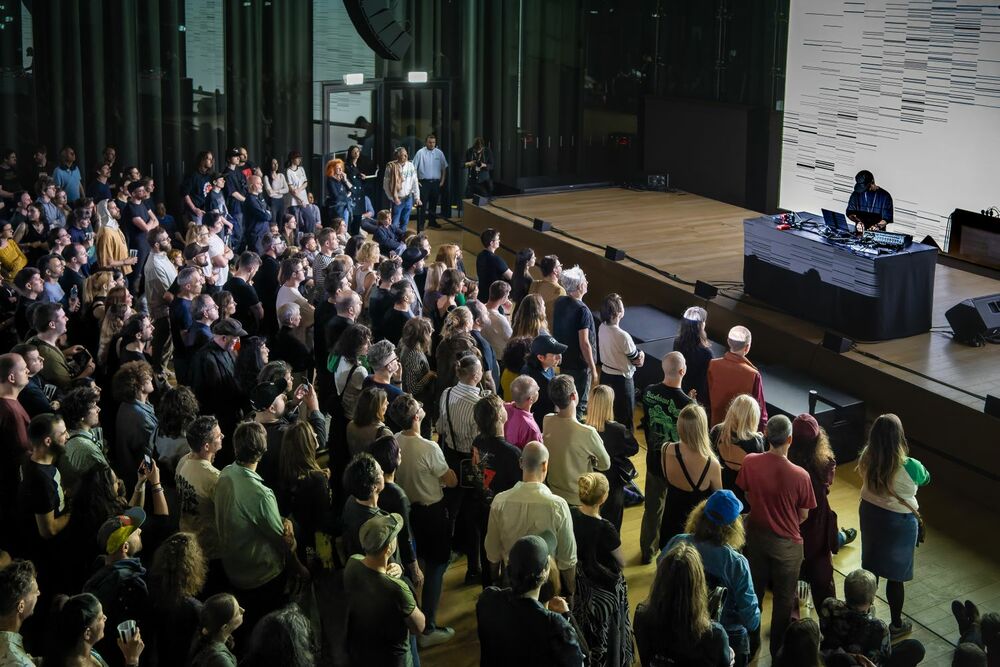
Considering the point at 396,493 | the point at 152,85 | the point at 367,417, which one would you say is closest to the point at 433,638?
the point at 396,493

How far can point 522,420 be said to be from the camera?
528 cm

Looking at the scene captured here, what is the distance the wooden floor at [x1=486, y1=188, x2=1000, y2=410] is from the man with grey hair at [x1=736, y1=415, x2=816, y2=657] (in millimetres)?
2865

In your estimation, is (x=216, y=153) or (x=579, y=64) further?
(x=579, y=64)

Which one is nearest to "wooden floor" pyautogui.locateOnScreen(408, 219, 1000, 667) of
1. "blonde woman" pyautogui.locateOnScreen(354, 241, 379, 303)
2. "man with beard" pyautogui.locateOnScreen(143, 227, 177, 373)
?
"blonde woman" pyautogui.locateOnScreen(354, 241, 379, 303)

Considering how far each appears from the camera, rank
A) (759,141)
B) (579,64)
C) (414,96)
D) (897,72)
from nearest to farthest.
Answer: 1. (897,72)
2. (759,141)
3. (414,96)
4. (579,64)

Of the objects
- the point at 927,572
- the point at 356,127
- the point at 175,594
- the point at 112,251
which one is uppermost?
the point at 356,127

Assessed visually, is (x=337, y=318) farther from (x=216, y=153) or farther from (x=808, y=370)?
(x=216, y=153)

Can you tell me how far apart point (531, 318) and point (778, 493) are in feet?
7.37

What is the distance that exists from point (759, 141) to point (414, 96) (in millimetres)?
5063

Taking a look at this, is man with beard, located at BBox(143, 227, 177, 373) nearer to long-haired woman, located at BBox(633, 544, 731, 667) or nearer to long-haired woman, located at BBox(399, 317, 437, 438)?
long-haired woman, located at BBox(399, 317, 437, 438)

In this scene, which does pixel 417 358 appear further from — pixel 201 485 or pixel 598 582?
pixel 598 582

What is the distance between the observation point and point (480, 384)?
236 inches

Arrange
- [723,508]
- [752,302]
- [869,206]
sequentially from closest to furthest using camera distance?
[723,508] → [869,206] → [752,302]

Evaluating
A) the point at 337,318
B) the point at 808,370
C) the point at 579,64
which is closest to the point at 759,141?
the point at 579,64
